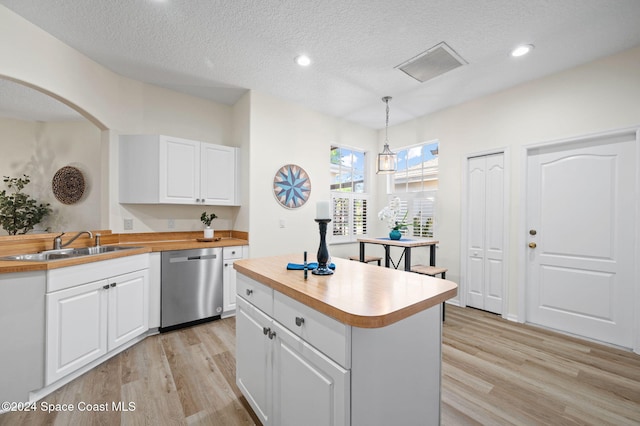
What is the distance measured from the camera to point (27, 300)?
5.93 feet

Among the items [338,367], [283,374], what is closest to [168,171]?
[283,374]

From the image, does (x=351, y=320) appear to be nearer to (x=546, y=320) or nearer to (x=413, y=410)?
(x=413, y=410)

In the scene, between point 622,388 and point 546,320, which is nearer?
point 622,388

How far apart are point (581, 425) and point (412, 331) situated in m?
1.42

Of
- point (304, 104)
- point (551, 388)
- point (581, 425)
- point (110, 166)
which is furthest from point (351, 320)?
point (304, 104)

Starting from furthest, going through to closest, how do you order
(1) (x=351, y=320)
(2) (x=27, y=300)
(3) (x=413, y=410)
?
(2) (x=27, y=300) → (3) (x=413, y=410) → (1) (x=351, y=320)

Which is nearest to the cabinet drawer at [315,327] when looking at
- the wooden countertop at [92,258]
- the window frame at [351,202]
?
the wooden countertop at [92,258]

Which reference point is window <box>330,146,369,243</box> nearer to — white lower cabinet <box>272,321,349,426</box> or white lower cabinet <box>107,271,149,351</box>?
white lower cabinet <box>107,271,149,351</box>

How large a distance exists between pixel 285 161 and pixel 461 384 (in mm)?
3059

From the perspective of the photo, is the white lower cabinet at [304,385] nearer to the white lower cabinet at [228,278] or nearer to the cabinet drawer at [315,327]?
the cabinet drawer at [315,327]

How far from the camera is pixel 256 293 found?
1588 mm

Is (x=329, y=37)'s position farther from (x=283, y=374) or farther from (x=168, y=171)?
(x=283, y=374)

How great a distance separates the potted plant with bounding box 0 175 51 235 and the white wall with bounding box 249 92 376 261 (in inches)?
121

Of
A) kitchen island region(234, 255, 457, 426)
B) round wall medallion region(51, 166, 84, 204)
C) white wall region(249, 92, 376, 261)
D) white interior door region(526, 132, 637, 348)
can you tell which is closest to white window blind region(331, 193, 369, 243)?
white wall region(249, 92, 376, 261)
